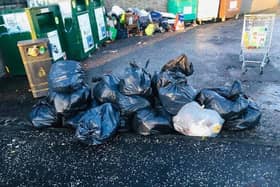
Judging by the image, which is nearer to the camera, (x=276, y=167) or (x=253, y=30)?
(x=276, y=167)

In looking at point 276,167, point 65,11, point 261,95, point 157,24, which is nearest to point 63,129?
point 276,167

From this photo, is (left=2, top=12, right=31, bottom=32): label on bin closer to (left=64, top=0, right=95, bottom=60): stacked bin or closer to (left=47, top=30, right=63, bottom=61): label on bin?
(left=47, top=30, right=63, bottom=61): label on bin

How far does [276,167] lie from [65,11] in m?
4.57

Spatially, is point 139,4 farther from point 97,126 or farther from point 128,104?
point 97,126

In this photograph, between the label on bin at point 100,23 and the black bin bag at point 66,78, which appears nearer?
the black bin bag at point 66,78

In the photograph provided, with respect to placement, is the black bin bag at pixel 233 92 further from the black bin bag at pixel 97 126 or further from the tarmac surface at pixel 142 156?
the black bin bag at pixel 97 126

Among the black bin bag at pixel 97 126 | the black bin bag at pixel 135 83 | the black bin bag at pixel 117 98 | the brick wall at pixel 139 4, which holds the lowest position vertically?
the black bin bag at pixel 97 126

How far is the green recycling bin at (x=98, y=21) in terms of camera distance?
6004 mm

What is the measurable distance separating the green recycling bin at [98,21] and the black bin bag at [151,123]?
4.01 meters

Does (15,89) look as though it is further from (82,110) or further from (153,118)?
(153,118)

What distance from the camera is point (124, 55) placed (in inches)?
226

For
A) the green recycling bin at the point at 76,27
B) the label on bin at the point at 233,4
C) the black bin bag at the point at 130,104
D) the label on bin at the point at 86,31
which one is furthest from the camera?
the label on bin at the point at 233,4

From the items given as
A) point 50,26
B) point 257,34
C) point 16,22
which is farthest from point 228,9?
point 16,22

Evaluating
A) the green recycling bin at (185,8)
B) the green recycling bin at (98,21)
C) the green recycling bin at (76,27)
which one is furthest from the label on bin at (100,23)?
the green recycling bin at (185,8)
